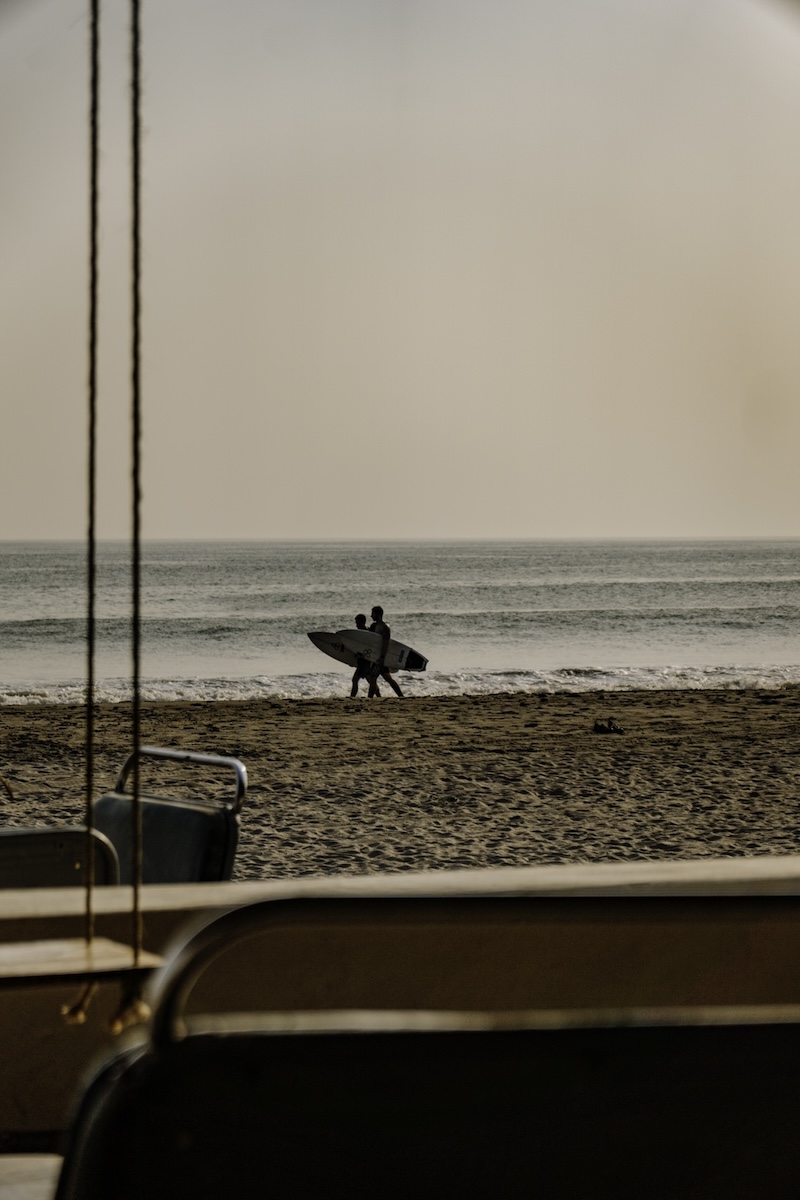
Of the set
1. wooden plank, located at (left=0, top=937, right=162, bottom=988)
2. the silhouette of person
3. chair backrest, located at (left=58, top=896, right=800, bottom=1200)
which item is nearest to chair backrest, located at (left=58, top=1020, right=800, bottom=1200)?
chair backrest, located at (left=58, top=896, right=800, bottom=1200)

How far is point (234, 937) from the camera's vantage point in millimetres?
1164

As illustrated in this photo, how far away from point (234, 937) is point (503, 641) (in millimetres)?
31750

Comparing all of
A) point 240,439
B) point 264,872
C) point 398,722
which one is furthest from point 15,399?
point 264,872

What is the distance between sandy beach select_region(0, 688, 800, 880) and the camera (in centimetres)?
738

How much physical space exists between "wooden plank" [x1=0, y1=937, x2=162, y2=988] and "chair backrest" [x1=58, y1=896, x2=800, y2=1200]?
0.67m

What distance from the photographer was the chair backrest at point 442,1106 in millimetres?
1015

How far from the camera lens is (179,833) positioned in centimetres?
273

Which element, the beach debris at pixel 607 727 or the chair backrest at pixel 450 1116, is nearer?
the chair backrest at pixel 450 1116

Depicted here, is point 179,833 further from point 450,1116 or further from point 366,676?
point 366,676

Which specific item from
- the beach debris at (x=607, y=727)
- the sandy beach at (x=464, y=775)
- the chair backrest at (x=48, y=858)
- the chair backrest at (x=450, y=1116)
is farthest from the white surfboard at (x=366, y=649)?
the chair backrest at (x=450, y=1116)

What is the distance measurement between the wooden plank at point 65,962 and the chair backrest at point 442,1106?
0.67 meters

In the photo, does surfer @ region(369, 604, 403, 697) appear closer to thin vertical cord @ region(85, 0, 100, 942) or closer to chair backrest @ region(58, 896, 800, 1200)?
thin vertical cord @ region(85, 0, 100, 942)

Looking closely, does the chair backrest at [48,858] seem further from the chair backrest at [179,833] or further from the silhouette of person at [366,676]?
the silhouette of person at [366,676]

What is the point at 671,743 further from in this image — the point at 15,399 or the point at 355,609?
the point at 15,399
